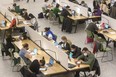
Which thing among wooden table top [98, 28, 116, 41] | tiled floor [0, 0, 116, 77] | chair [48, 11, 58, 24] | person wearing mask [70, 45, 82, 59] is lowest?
tiled floor [0, 0, 116, 77]

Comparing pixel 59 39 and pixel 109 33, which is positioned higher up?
pixel 109 33

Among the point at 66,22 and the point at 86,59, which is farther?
the point at 66,22

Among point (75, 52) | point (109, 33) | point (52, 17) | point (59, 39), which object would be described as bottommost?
point (59, 39)

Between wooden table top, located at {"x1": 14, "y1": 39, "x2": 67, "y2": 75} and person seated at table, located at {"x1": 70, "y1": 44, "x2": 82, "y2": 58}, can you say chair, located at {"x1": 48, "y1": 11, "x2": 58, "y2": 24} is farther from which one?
person seated at table, located at {"x1": 70, "y1": 44, "x2": 82, "y2": 58}

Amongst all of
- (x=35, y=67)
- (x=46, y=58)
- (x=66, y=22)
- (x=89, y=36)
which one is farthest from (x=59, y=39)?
(x=35, y=67)

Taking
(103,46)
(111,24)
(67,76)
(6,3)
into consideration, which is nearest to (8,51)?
(67,76)

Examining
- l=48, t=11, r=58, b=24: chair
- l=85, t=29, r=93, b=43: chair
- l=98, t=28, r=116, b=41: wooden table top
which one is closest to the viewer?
l=98, t=28, r=116, b=41: wooden table top

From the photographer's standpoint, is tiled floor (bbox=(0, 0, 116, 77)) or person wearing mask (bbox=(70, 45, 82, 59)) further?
tiled floor (bbox=(0, 0, 116, 77))

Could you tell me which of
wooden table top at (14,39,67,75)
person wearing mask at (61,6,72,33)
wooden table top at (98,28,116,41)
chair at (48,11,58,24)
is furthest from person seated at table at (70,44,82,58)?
chair at (48,11,58,24)

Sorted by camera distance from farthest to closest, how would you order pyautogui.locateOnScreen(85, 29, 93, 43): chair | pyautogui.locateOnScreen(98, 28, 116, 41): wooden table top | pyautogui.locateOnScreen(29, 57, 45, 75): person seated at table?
pyautogui.locateOnScreen(85, 29, 93, 43): chair → pyautogui.locateOnScreen(98, 28, 116, 41): wooden table top → pyautogui.locateOnScreen(29, 57, 45, 75): person seated at table

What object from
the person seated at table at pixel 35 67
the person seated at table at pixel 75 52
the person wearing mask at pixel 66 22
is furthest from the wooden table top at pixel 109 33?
the person seated at table at pixel 35 67

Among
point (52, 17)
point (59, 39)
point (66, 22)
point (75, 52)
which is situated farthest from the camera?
point (52, 17)

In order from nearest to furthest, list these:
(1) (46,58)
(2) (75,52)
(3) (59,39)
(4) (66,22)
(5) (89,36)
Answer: (1) (46,58) < (2) (75,52) < (5) (89,36) < (3) (59,39) < (4) (66,22)

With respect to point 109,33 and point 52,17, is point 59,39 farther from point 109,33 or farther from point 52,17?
point 109,33
